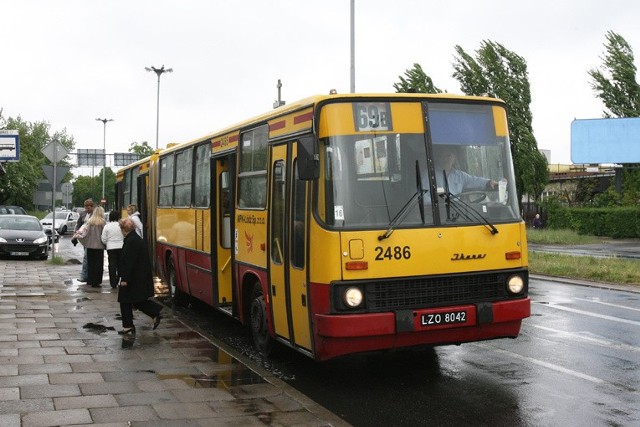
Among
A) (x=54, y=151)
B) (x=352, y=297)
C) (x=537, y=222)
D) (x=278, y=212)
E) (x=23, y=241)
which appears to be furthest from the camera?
(x=537, y=222)

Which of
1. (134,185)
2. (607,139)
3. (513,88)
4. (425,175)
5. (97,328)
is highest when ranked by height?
(513,88)

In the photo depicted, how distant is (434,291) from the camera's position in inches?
317

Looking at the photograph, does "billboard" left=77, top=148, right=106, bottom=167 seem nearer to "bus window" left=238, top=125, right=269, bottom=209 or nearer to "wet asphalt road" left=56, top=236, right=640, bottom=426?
"wet asphalt road" left=56, top=236, right=640, bottom=426

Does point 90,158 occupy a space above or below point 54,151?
above

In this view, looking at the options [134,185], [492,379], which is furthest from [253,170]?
[134,185]

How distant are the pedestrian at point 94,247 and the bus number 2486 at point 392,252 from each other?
11336mm

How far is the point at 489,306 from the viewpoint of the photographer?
8.17 meters

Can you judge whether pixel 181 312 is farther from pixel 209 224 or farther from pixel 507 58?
pixel 507 58

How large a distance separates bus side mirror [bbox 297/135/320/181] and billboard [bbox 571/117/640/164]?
159 feet

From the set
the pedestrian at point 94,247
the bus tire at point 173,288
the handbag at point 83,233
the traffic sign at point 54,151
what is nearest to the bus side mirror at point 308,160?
the bus tire at point 173,288

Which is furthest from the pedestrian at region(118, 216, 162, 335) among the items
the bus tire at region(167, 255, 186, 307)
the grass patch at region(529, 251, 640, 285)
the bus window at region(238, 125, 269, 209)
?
the grass patch at region(529, 251, 640, 285)

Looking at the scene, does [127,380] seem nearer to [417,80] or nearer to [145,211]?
[145,211]

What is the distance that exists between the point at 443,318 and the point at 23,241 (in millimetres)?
21673

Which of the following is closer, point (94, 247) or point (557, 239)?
point (94, 247)
